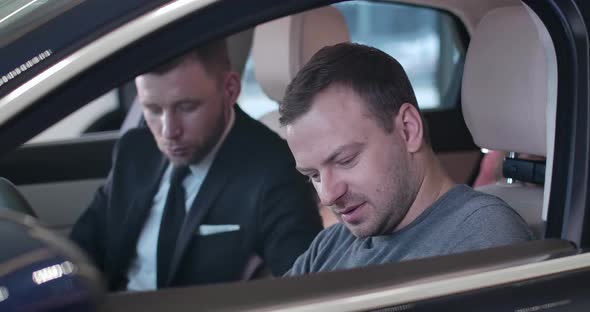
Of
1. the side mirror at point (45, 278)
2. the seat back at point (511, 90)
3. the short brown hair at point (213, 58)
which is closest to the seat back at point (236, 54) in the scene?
the short brown hair at point (213, 58)

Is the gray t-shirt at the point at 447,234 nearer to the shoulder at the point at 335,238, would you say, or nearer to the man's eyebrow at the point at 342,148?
the shoulder at the point at 335,238

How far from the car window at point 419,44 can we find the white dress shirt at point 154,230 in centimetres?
42

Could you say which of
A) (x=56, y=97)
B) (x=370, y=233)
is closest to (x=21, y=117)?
(x=56, y=97)

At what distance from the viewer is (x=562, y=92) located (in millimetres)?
1637

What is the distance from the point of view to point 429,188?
188cm

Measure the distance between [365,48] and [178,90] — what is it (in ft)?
3.64

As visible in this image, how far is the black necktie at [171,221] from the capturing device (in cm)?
280

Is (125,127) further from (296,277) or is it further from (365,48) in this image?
(296,277)

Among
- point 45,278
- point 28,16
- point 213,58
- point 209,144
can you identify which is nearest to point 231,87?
point 213,58

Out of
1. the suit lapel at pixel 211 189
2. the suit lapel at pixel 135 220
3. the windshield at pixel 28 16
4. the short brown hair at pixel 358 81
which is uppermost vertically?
the windshield at pixel 28 16

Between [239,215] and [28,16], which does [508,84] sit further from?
[28,16]

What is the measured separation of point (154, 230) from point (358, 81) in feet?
4.21

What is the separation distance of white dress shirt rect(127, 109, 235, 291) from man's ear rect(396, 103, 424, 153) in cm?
105

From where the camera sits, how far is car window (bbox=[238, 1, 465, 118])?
13.2 ft
